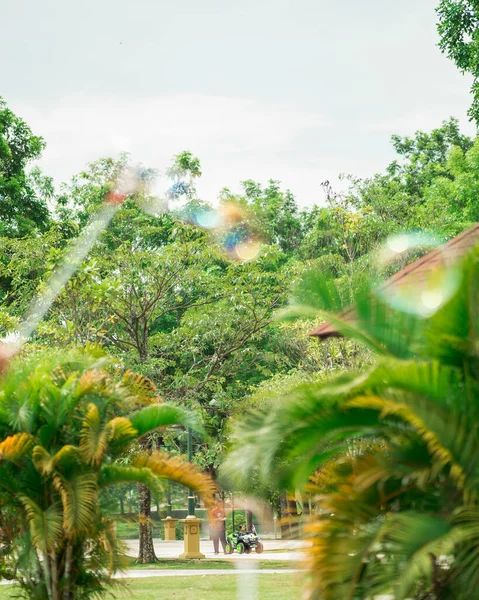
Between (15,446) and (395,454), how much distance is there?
196 inches

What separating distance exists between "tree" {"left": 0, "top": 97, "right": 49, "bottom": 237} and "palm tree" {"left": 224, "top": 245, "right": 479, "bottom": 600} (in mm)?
28507

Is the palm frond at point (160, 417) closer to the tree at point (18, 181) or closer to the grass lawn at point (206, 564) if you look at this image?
the grass lawn at point (206, 564)

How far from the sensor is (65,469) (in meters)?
10.3

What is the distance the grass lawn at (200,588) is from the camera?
1473 centimetres

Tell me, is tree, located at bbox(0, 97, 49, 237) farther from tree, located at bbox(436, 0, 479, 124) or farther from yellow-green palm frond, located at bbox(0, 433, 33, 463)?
yellow-green palm frond, located at bbox(0, 433, 33, 463)

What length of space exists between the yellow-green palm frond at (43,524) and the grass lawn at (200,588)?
3.55 m

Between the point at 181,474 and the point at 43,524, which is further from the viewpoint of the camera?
the point at 181,474

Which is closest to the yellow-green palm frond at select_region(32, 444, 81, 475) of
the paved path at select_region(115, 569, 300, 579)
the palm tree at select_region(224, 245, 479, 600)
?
the palm tree at select_region(224, 245, 479, 600)

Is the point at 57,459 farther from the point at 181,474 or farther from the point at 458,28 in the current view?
the point at 458,28

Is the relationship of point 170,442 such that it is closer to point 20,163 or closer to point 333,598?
point 20,163

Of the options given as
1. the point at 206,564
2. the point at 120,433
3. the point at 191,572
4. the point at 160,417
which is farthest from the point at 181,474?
the point at 206,564

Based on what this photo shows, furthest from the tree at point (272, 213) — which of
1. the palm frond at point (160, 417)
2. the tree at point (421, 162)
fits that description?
the palm frond at point (160, 417)

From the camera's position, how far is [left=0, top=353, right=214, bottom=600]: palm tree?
395 inches

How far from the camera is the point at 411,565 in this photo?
19.1 ft
